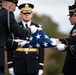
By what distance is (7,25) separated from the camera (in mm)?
12000

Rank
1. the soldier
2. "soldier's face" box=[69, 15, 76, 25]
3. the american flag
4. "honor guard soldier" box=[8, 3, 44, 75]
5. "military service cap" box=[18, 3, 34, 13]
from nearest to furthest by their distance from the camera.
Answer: the soldier → the american flag → "soldier's face" box=[69, 15, 76, 25] → "honor guard soldier" box=[8, 3, 44, 75] → "military service cap" box=[18, 3, 34, 13]

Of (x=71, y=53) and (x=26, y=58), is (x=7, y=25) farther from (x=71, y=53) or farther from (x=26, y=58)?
(x=71, y=53)

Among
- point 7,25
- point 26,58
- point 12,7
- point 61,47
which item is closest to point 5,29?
point 7,25

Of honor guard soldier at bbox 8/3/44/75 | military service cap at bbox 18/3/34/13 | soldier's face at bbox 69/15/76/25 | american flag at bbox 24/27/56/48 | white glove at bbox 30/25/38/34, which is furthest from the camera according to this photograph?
military service cap at bbox 18/3/34/13

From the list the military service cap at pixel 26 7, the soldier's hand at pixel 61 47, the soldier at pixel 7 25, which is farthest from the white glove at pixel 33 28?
the military service cap at pixel 26 7

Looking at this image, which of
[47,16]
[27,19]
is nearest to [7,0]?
[27,19]

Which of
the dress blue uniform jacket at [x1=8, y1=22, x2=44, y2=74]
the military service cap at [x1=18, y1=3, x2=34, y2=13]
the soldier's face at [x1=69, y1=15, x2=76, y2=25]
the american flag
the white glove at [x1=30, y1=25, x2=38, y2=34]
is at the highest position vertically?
the military service cap at [x1=18, y1=3, x2=34, y2=13]

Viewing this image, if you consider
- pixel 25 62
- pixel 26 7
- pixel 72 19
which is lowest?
pixel 25 62

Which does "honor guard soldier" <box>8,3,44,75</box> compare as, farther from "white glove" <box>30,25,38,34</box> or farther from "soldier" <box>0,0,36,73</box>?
"soldier" <box>0,0,36,73</box>

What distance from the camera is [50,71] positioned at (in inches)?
1780

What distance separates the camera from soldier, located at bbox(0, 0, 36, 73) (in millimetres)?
12020

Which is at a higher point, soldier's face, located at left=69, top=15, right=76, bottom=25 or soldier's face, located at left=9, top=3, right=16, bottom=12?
soldier's face, located at left=9, top=3, right=16, bottom=12

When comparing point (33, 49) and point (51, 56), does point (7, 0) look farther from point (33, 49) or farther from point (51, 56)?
point (51, 56)

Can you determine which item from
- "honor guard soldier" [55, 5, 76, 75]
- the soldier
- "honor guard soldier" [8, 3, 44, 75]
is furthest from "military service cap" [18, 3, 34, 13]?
the soldier
